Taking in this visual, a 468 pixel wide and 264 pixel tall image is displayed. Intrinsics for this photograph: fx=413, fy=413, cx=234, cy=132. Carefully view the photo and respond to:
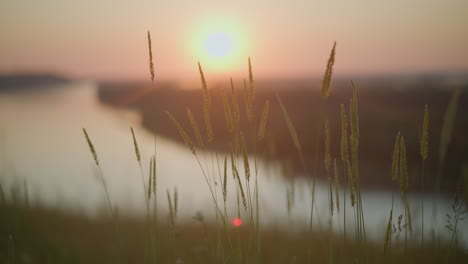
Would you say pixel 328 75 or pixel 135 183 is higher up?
pixel 328 75

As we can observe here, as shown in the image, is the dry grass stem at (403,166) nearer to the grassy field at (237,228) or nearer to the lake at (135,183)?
the grassy field at (237,228)

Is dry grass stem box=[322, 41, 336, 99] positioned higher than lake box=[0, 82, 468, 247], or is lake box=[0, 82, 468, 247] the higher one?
dry grass stem box=[322, 41, 336, 99]

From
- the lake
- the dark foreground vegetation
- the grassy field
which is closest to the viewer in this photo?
the grassy field

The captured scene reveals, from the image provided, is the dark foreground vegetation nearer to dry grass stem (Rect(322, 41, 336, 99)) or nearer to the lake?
the lake

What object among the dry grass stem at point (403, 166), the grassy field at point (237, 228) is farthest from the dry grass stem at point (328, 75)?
the dry grass stem at point (403, 166)

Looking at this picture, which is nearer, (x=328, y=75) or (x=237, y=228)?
(x=328, y=75)

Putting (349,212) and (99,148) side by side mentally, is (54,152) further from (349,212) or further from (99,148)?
(349,212)

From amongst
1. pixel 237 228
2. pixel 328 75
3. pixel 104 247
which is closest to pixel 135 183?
pixel 104 247

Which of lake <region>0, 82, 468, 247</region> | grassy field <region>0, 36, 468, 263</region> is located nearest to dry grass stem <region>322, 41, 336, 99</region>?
grassy field <region>0, 36, 468, 263</region>

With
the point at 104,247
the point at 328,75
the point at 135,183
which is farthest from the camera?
the point at 135,183

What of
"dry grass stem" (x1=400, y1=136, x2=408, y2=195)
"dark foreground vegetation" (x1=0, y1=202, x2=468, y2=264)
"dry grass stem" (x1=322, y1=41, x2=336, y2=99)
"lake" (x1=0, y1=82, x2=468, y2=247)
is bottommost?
"lake" (x1=0, y1=82, x2=468, y2=247)

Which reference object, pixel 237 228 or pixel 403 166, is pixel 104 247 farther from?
A: pixel 403 166

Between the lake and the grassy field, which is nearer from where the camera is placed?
the grassy field

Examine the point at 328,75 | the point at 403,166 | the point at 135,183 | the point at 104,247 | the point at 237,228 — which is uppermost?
the point at 328,75
